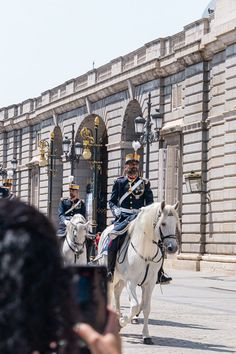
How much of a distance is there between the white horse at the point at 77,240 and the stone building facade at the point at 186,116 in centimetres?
1546

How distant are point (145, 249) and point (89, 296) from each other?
10.2m

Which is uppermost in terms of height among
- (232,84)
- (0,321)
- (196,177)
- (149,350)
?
(232,84)

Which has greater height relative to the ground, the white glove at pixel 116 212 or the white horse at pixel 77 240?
the white glove at pixel 116 212

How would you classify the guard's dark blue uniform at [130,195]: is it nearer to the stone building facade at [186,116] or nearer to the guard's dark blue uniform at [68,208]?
the guard's dark blue uniform at [68,208]

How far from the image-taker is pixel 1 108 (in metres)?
70.3

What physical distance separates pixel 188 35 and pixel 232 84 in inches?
215

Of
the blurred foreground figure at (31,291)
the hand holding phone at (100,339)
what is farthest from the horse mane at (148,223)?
the blurred foreground figure at (31,291)

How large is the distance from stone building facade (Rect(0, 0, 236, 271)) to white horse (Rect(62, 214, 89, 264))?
1546cm

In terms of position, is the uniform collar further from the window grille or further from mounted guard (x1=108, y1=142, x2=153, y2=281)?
the window grille

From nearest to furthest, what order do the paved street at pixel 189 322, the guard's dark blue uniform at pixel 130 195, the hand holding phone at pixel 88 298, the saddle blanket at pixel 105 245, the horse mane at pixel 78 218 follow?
the hand holding phone at pixel 88 298, the paved street at pixel 189 322, the saddle blanket at pixel 105 245, the guard's dark blue uniform at pixel 130 195, the horse mane at pixel 78 218

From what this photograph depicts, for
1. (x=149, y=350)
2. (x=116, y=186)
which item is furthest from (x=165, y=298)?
(x=149, y=350)

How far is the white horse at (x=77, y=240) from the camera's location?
689 inches

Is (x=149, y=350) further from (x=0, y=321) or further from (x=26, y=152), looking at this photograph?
(x=26, y=152)

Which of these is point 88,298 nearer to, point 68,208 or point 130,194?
point 130,194
